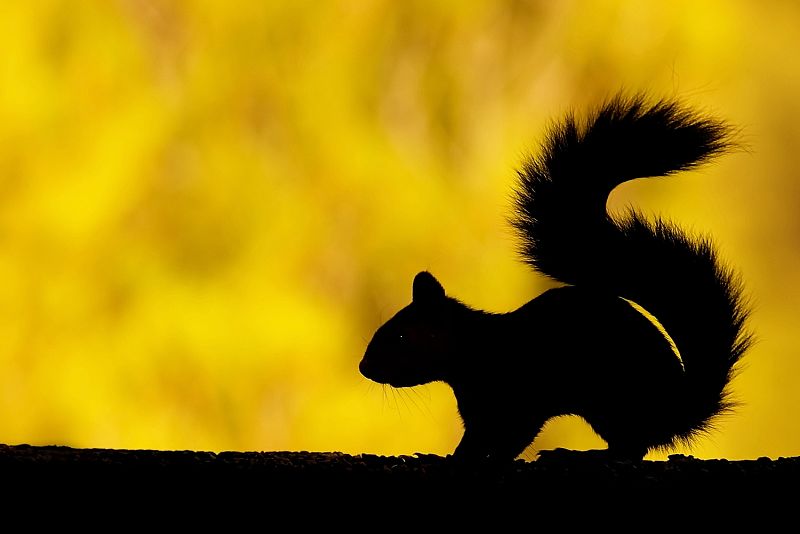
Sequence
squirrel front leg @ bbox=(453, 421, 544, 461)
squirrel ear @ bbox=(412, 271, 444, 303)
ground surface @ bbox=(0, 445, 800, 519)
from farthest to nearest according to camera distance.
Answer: squirrel ear @ bbox=(412, 271, 444, 303), squirrel front leg @ bbox=(453, 421, 544, 461), ground surface @ bbox=(0, 445, 800, 519)

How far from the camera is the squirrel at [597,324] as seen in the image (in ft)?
4.50

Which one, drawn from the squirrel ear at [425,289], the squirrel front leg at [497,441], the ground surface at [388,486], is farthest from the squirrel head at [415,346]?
the ground surface at [388,486]

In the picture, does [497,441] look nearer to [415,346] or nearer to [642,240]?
[415,346]

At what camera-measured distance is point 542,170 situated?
153cm

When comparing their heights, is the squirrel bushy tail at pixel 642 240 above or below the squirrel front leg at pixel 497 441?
above

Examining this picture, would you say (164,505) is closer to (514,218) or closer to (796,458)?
(796,458)

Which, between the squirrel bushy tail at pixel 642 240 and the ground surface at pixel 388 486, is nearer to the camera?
the ground surface at pixel 388 486

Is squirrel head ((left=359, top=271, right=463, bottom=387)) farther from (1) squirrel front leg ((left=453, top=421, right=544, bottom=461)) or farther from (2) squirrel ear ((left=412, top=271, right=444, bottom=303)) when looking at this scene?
(1) squirrel front leg ((left=453, top=421, right=544, bottom=461))

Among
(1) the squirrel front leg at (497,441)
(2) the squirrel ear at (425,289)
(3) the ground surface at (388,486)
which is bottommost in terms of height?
(3) the ground surface at (388,486)

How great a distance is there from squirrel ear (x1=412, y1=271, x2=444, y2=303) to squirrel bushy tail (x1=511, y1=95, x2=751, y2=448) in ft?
0.57

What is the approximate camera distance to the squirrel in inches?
54.0

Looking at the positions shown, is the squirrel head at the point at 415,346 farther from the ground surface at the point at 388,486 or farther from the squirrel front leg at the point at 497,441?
the ground surface at the point at 388,486

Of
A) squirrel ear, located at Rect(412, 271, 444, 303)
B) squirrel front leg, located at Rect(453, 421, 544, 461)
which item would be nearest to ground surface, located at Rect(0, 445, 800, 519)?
squirrel front leg, located at Rect(453, 421, 544, 461)

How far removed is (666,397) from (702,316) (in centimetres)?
16
